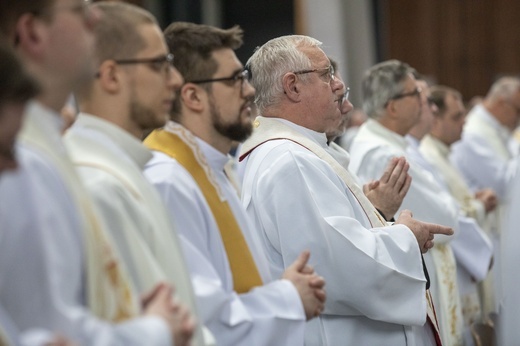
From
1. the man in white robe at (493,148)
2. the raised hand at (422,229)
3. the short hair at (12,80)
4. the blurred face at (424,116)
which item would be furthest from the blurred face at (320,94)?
the man in white robe at (493,148)

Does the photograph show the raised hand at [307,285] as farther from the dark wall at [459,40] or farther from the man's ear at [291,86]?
the dark wall at [459,40]

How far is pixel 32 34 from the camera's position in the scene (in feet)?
8.02

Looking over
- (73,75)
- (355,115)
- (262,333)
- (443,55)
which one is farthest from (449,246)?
(443,55)

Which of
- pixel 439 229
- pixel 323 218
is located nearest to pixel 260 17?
pixel 439 229

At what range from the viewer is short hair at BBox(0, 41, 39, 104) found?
Result: 2.20m

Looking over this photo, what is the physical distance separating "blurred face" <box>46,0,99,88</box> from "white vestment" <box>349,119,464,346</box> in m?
3.78

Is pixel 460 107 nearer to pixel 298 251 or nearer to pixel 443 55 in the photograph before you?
pixel 298 251

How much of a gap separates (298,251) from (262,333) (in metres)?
0.94

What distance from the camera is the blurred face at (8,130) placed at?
7.16ft

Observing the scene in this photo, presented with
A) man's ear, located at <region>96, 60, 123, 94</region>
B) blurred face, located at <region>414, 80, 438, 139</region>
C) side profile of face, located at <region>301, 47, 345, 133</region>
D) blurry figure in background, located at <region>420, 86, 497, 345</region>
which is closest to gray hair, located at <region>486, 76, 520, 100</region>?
blurry figure in background, located at <region>420, 86, 497, 345</region>

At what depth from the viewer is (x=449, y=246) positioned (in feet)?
20.7

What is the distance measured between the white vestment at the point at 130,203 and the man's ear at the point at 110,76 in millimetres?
96

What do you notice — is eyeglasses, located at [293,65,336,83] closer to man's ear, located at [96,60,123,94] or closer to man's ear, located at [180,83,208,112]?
man's ear, located at [180,83,208,112]

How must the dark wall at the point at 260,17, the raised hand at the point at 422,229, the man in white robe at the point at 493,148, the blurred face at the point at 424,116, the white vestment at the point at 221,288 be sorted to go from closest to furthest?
the white vestment at the point at 221,288 → the raised hand at the point at 422,229 → the blurred face at the point at 424,116 → the man in white robe at the point at 493,148 → the dark wall at the point at 260,17
